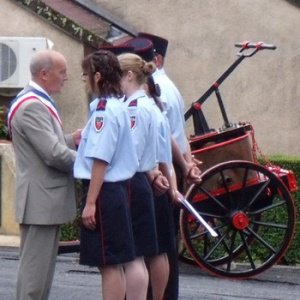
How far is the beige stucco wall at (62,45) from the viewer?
1191 centimetres

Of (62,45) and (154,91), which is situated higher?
(62,45)

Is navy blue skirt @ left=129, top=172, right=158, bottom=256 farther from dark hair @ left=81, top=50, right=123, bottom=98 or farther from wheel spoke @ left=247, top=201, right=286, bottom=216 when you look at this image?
wheel spoke @ left=247, top=201, right=286, bottom=216

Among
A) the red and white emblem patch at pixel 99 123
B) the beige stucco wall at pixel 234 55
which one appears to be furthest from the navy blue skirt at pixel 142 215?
the beige stucco wall at pixel 234 55

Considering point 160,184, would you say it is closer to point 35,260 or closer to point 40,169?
point 40,169

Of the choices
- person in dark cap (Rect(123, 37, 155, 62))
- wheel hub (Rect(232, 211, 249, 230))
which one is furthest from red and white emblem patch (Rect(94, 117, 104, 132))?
wheel hub (Rect(232, 211, 249, 230))

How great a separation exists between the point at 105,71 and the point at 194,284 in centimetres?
304

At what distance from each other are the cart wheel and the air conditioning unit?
3.32 metres

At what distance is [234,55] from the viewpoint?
13180 millimetres

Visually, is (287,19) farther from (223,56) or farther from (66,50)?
(66,50)

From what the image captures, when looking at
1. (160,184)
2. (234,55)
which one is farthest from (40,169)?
(234,55)

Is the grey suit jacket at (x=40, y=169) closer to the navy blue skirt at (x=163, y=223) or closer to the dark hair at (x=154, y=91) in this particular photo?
the navy blue skirt at (x=163, y=223)

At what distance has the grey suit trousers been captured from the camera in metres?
6.66

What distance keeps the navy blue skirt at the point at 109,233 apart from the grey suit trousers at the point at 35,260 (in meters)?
0.31

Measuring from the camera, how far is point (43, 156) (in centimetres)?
662
